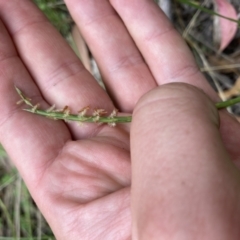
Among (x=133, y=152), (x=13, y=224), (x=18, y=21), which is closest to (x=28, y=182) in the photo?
(x=133, y=152)

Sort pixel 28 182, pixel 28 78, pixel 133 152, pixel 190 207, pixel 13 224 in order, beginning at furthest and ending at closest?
pixel 13 224
pixel 28 78
pixel 28 182
pixel 133 152
pixel 190 207

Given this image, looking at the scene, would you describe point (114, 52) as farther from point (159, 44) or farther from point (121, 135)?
point (121, 135)

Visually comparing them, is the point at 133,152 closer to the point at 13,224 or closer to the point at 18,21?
the point at 18,21

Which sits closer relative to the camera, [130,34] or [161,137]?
[161,137]

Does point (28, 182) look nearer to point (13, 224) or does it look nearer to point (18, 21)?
point (18, 21)

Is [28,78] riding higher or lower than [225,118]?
higher

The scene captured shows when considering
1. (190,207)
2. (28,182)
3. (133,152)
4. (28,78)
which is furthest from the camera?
(28,78)

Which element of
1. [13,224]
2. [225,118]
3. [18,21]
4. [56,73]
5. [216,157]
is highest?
[18,21]
